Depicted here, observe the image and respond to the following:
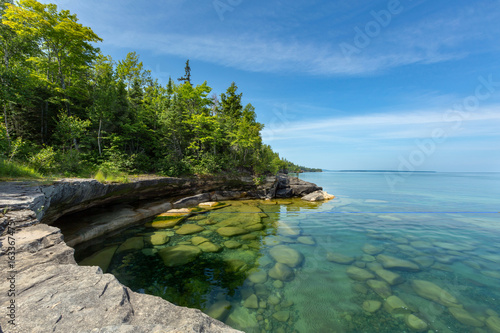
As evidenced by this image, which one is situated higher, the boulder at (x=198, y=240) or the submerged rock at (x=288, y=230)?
the submerged rock at (x=288, y=230)

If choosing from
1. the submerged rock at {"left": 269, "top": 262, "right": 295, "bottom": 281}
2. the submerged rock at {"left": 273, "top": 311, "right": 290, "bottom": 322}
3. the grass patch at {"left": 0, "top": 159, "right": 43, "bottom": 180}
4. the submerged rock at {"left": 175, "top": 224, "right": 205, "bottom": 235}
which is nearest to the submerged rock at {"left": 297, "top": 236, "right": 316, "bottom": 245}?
the submerged rock at {"left": 269, "top": 262, "right": 295, "bottom": 281}

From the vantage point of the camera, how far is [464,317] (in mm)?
4742

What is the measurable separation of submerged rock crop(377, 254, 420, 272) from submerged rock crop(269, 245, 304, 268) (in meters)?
3.45

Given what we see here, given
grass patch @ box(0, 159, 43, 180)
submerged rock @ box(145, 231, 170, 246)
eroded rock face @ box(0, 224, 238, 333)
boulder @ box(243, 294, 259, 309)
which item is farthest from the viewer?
submerged rock @ box(145, 231, 170, 246)

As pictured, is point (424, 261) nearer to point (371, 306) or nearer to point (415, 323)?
point (415, 323)

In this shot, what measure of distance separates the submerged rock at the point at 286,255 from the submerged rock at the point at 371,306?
2611 mm

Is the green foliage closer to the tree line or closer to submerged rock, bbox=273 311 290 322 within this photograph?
the tree line

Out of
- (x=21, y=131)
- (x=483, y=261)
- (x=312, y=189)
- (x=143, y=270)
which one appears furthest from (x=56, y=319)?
(x=312, y=189)

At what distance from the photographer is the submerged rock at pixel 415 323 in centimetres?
443

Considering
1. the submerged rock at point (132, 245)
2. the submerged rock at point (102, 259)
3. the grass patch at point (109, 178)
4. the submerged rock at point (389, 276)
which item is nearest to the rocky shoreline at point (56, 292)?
the submerged rock at point (102, 259)

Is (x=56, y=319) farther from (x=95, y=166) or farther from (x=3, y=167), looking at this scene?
(x=95, y=166)

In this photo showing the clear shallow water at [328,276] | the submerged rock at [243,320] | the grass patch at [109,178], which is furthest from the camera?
the grass patch at [109,178]

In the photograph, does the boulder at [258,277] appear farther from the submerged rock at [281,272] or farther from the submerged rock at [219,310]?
the submerged rock at [219,310]

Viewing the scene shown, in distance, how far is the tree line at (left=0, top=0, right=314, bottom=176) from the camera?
10834 millimetres
